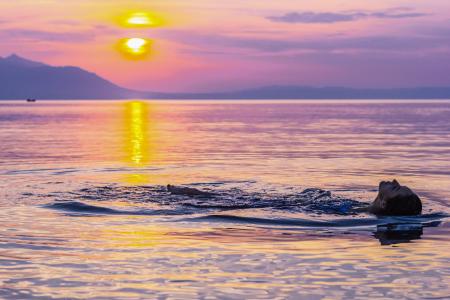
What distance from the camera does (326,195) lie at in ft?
89.1

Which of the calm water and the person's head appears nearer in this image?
the calm water

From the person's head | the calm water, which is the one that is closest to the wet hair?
the person's head

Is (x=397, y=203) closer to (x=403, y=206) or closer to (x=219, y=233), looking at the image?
(x=403, y=206)

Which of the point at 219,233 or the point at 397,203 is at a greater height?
the point at 397,203

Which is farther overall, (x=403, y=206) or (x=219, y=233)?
(x=403, y=206)

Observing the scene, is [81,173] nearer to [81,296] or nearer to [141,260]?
[141,260]

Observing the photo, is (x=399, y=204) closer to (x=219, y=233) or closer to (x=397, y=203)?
(x=397, y=203)

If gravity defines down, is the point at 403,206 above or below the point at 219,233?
above

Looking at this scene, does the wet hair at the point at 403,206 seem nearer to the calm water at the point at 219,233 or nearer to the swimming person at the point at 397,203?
the swimming person at the point at 397,203

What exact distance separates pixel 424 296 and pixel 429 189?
1751 cm

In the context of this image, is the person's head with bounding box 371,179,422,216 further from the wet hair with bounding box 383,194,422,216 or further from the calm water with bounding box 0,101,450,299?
the calm water with bounding box 0,101,450,299

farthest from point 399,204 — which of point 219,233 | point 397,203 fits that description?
point 219,233

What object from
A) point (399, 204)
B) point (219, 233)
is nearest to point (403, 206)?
point (399, 204)

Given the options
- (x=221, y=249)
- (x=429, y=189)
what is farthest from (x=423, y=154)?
(x=221, y=249)
